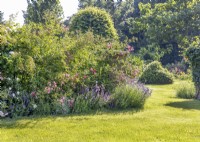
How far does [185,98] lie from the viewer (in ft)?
34.1

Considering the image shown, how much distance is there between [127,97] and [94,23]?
8552 mm

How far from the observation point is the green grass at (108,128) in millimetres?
5051

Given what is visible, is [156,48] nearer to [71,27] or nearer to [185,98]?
[71,27]

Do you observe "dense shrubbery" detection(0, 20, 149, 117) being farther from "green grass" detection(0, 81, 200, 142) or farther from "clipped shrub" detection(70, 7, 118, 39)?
"clipped shrub" detection(70, 7, 118, 39)

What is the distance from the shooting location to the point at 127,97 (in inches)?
302

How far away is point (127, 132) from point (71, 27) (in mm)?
11885

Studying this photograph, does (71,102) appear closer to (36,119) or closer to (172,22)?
(36,119)

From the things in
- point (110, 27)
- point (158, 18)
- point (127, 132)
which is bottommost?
point (127, 132)

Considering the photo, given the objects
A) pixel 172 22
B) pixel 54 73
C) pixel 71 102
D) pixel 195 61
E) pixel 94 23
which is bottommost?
pixel 71 102

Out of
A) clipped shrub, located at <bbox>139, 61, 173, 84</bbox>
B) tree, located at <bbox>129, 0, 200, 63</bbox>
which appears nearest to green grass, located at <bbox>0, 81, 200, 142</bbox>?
clipped shrub, located at <bbox>139, 61, 173, 84</bbox>

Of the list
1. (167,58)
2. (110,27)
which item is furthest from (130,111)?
(167,58)

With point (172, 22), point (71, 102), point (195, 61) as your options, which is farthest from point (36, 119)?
point (172, 22)

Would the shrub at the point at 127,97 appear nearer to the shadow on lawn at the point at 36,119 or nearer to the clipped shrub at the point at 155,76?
the shadow on lawn at the point at 36,119

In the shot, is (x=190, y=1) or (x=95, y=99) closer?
(x=95, y=99)
